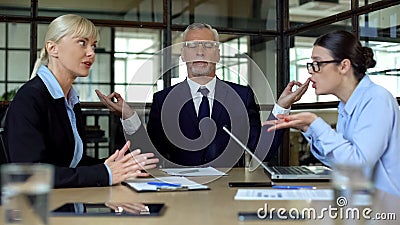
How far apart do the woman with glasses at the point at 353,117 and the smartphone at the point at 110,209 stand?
58 centimetres

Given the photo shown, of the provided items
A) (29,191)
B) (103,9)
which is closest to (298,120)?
(29,191)

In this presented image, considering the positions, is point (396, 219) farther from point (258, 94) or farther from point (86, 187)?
point (258, 94)

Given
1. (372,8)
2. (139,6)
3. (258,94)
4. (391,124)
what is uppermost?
(139,6)

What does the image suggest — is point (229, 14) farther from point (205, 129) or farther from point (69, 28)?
point (69, 28)

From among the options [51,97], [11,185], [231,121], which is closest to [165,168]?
[231,121]

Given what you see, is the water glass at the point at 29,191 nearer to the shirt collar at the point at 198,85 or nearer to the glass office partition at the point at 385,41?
the shirt collar at the point at 198,85

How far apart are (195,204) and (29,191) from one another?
0.58 metres

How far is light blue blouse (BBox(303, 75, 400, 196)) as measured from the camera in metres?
1.60

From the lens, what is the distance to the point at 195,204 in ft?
4.24

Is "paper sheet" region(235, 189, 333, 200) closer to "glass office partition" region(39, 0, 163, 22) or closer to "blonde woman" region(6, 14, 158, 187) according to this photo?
"blonde woman" region(6, 14, 158, 187)

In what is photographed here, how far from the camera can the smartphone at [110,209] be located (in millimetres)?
1136

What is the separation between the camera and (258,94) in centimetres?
314

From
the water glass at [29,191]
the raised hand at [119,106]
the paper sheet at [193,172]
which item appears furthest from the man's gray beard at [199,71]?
the water glass at [29,191]

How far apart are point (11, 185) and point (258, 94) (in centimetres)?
244
